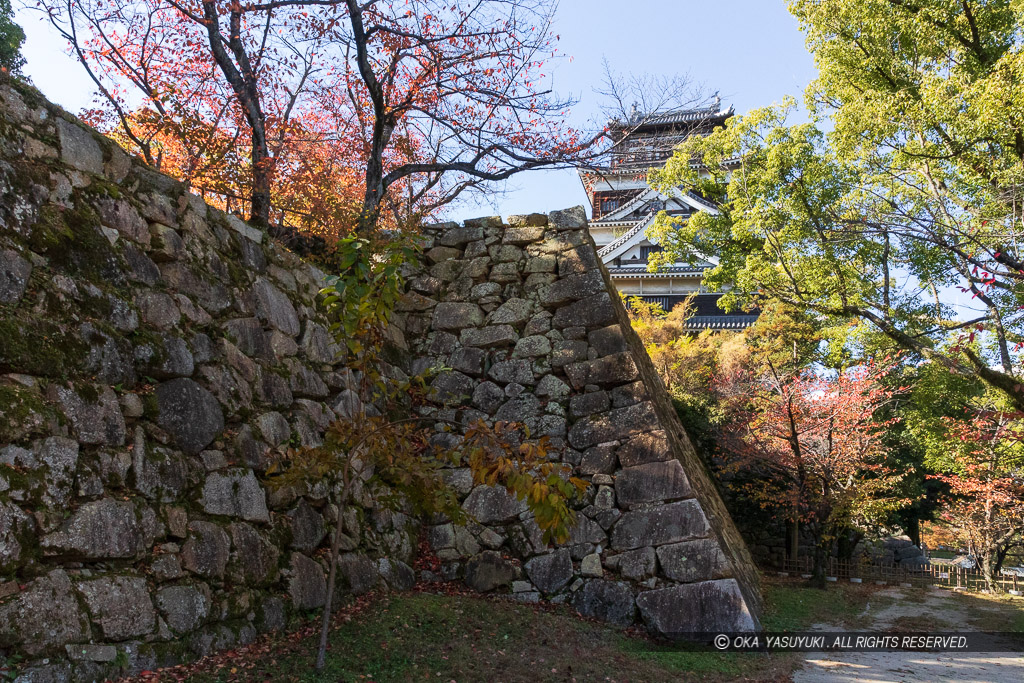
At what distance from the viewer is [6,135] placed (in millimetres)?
4059

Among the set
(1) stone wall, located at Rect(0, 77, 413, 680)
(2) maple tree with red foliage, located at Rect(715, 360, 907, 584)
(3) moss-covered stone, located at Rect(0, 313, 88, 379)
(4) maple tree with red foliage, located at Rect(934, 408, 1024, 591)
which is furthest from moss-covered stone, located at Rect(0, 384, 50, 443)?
(4) maple tree with red foliage, located at Rect(934, 408, 1024, 591)

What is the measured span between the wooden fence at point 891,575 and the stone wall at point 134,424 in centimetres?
822

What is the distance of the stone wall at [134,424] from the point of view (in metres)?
3.43

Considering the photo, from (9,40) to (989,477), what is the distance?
53.2ft

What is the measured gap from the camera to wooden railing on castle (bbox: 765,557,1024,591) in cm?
1118

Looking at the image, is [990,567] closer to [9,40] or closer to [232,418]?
[232,418]

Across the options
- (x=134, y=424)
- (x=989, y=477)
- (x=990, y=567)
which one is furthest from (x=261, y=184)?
(x=990, y=567)

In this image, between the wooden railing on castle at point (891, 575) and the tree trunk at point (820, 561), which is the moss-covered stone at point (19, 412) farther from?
the wooden railing on castle at point (891, 575)

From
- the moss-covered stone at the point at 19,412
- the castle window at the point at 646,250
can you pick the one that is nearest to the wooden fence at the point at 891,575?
the moss-covered stone at the point at 19,412

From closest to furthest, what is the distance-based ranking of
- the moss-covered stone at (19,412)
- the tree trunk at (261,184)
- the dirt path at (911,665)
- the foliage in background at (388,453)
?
1. the moss-covered stone at (19,412)
2. the foliage in background at (388,453)
3. the dirt path at (911,665)
4. the tree trunk at (261,184)

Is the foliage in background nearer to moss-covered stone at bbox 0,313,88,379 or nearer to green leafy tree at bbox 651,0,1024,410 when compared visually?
moss-covered stone at bbox 0,313,88,379

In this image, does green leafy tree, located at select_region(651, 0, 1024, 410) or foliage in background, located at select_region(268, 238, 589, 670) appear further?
green leafy tree, located at select_region(651, 0, 1024, 410)

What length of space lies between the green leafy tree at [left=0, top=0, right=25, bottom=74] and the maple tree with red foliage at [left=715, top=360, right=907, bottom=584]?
12.2 m

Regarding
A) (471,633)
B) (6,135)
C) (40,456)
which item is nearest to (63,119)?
(6,135)
